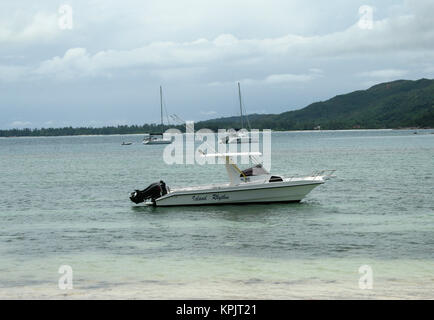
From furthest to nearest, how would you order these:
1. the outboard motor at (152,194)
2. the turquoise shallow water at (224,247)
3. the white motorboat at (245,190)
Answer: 1. the outboard motor at (152,194)
2. the white motorboat at (245,190)
3. the turquoise shallow water at (224,247)

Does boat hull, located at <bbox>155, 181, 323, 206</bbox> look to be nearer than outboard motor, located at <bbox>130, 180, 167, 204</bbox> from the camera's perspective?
Yes

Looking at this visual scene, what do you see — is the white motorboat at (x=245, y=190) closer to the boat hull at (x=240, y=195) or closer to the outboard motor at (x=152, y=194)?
the boat hull at (x=240, y=195)

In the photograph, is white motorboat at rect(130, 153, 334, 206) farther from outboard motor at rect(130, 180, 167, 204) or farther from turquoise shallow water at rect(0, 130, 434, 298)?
turquoise shallow water at rect(0, 130, 434, 298)

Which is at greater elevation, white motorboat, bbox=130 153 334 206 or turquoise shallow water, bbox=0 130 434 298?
white motorboat, bbox=130 153 334 206

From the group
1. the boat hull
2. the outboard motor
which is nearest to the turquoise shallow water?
the boat hull

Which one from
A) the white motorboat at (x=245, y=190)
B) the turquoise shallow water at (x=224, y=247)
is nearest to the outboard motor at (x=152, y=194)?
the white motorboat at (x=245, y=190)

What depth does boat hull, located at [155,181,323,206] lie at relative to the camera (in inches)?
1248

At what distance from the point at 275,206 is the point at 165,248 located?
11.2 meters

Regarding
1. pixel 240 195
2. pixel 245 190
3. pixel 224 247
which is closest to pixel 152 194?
pixel 240 195

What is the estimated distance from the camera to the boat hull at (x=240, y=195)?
3169 cm

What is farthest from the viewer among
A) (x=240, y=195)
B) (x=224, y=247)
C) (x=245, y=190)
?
(x=240, y=195)

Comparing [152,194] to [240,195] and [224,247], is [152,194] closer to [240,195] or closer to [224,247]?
[240,195]

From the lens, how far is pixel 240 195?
3177 centimetres
